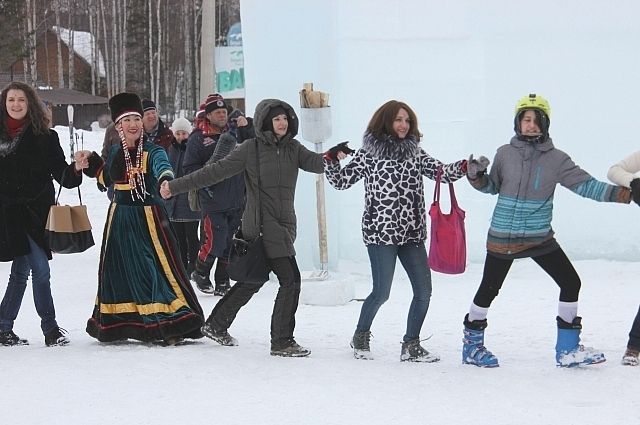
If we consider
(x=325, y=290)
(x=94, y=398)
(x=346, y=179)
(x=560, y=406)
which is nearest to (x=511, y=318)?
(x=325, y=290)

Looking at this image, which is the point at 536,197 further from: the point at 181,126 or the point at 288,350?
the point at 181,126

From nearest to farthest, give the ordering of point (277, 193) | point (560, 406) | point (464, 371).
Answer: point (560, 406) → point (464, 371) → point (277, 193)

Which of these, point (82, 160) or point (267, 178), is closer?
point (267, 178)

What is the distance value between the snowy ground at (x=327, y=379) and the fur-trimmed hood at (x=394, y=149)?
3.83 feet

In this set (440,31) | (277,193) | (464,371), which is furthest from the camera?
(440,31)

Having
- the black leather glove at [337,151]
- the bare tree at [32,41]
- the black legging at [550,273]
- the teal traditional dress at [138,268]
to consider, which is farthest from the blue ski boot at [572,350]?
the bare tree at [32,41]

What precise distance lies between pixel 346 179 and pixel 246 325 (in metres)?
1.79

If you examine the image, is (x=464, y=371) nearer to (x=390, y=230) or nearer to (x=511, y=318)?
(x=390, y=230)

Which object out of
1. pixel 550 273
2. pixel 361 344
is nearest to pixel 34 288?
pixel 361 344

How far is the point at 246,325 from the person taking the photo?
737cm

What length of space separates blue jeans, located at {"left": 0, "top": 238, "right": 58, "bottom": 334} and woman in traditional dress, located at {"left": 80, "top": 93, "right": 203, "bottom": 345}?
0.36 metres

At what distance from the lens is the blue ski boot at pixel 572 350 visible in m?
5.60

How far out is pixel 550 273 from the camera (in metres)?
5.64

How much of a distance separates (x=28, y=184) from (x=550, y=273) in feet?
10.3
